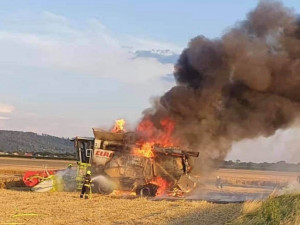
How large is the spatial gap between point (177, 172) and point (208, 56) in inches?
271

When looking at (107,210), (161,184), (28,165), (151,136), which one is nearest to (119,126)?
(151,136)

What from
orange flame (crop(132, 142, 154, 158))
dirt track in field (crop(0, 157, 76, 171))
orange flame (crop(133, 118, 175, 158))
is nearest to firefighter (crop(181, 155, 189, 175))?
orange flame (crop(133, 118, 175, 158))

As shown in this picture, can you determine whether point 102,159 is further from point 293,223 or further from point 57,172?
point 293,223

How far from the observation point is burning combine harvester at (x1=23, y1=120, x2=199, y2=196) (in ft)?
82.7

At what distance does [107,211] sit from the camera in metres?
18.6

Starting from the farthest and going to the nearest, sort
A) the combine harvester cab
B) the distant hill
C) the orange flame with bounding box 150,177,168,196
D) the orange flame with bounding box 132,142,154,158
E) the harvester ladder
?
the distant hill < the harvester ladder < the orange flame with bounding box 132,142,154,158 < the orange flame with bounding box 150,177,168,196 < the combine harvester cab

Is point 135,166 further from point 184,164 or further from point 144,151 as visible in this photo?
point 184,164

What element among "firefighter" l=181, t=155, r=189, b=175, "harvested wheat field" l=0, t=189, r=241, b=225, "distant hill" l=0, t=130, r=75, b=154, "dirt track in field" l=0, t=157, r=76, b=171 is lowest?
"harvested wheat field" l=0, t=189, r=241, b=225

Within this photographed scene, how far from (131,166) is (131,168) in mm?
99

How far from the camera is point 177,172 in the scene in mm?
25422

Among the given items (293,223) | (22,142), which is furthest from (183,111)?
(22,142)

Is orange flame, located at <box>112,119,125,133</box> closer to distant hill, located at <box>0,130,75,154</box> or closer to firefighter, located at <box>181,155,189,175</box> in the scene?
firefighter, located at <box>181,155,189,175</box>

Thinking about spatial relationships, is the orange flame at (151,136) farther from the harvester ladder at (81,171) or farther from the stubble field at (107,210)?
the stubble field at (107,210)

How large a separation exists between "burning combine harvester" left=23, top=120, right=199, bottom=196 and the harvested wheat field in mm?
2242
